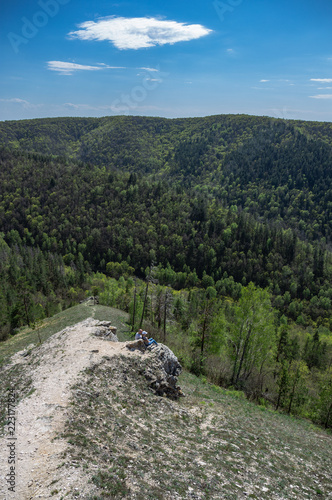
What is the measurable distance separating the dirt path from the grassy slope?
95 centimetres

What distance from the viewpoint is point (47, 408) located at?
20562 millimetres

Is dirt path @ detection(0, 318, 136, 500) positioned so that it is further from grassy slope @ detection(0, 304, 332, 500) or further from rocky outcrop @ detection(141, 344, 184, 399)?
rocky outcrop @ detection(141, 344, 184, 399)

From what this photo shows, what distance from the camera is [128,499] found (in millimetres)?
13992

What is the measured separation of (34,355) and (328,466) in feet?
108

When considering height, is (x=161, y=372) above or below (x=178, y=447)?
below

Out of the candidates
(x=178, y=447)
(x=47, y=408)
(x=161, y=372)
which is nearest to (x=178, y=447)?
(x=178, y=447)

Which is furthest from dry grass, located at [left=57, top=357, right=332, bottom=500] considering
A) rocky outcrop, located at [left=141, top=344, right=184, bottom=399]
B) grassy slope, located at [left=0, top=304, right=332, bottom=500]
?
rocky outcrop, located at [left=141, top=344, right=184, bottom=399]

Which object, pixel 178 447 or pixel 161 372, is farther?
pixel 161 372

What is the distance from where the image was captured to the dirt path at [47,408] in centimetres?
1434

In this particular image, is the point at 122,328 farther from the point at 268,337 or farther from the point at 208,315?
the point at 268,337

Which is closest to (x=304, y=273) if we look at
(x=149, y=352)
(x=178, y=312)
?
(x=178, y=312)

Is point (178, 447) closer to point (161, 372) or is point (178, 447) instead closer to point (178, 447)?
point (178, 447)

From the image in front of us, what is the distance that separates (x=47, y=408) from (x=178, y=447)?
983 cm

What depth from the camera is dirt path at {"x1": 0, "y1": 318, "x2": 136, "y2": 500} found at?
1434 centimetres
